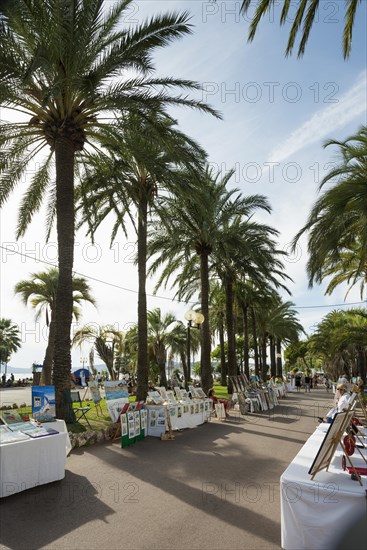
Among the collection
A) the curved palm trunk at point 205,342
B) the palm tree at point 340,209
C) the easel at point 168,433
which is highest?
the palm tree at point 340,209

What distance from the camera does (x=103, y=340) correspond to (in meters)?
Result: 26.7

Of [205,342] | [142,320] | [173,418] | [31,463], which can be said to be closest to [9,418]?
[31,463]

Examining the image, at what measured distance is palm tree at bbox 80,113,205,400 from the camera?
12.1m

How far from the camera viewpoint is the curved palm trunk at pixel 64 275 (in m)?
11.1

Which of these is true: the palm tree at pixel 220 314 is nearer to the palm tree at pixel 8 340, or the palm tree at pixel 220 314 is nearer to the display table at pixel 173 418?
the display table at pixel 173 418

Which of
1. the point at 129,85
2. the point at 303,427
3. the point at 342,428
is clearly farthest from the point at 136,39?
the point at 303,427

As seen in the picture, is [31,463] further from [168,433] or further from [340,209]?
[340,209]

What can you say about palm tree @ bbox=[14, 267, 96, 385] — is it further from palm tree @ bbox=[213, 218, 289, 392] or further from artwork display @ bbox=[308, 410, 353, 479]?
artwork display @ bbox=[308, 410, 353, 479]

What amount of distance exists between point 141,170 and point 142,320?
5.96 meters

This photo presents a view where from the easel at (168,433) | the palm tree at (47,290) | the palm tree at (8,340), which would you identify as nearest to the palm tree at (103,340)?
the palm tree at (47,290)

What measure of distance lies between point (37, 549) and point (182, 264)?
2001 centimetres

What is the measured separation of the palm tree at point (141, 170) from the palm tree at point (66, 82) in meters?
0.67

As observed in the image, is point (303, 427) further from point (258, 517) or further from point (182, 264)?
point (182, 264)

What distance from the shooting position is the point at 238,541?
15.2 feet
